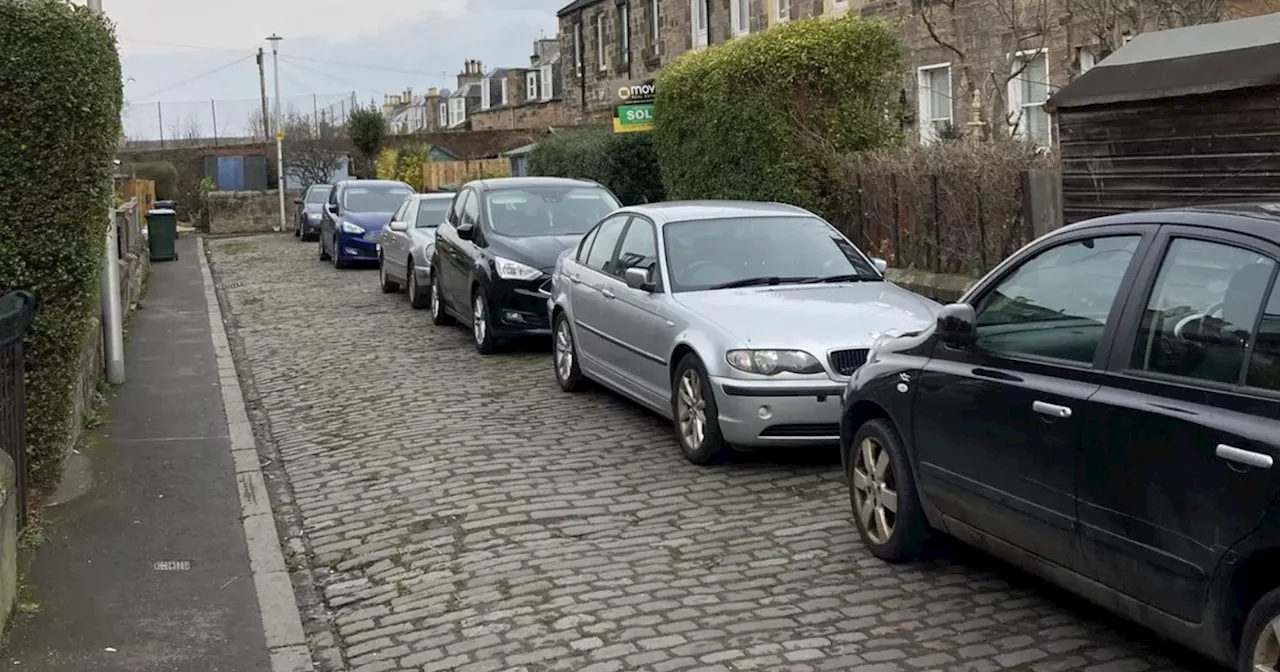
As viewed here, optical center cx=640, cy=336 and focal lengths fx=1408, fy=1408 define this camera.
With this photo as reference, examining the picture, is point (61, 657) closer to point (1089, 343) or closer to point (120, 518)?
point (120, 518)

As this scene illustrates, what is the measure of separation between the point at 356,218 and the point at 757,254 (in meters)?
16.5

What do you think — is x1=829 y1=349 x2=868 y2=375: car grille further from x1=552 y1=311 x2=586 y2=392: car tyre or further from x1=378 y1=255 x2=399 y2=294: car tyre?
x1=378 y1=255 x2=399 y2=294: car tyre

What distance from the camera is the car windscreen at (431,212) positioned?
19266 millimetres

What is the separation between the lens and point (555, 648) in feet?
19.0

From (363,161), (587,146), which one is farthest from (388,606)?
(363,161)

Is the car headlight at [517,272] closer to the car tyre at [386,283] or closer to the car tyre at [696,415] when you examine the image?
the car tyre at [696,415]

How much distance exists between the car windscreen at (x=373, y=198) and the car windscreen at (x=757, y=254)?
16.7 metres

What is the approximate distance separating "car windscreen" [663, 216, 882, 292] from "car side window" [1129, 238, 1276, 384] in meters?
4.76

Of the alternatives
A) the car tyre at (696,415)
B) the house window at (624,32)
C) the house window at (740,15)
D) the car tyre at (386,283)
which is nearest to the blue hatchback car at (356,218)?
the car tyre at (386,283)

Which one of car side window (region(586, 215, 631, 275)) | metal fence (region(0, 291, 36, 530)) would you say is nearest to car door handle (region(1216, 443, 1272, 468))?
metal fence (region(0, 291, 36, 530))

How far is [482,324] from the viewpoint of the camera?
549 inches

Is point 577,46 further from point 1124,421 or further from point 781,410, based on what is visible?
point 1124,421

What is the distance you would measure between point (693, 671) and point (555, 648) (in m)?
0.65

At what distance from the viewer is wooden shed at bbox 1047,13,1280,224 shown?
9711 millimetres
